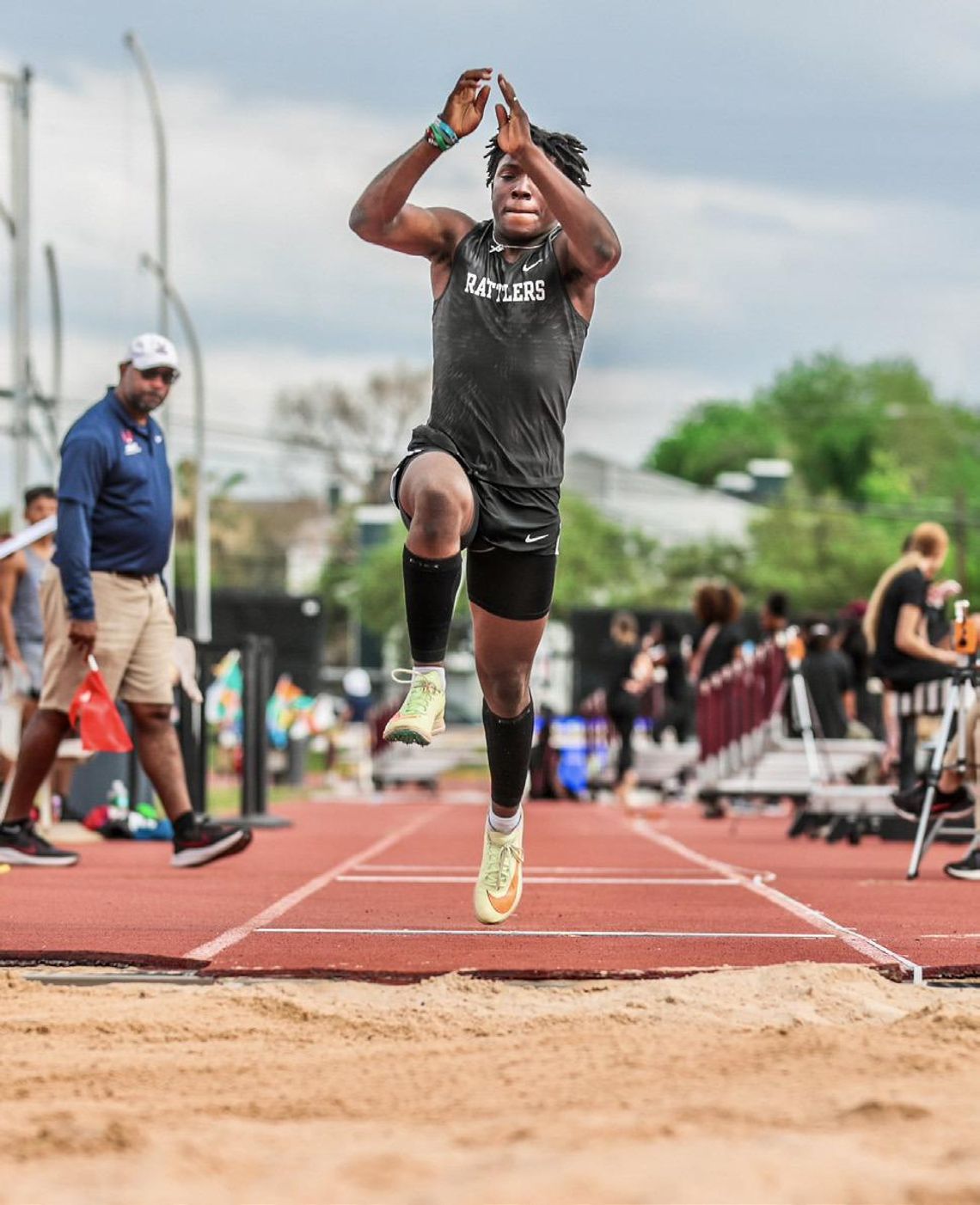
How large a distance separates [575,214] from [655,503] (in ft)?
329

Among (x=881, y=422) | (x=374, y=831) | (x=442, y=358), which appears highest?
(x=881, y=422)

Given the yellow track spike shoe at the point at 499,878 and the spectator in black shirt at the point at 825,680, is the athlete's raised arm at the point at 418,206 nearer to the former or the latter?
the yellow track spike shoe at the point at 499,878

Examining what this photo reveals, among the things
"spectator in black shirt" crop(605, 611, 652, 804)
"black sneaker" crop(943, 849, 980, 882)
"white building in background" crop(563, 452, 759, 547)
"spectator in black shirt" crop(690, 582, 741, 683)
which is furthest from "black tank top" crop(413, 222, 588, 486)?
"white building in background" crop(563, 452, 759, 547)

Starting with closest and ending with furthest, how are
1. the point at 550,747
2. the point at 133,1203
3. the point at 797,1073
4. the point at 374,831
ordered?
1. the point at 133,1203
2. the point at 797,1073
3. the point at 374,831
4. the point at 550,747

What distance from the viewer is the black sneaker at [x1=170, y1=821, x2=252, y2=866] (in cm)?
952

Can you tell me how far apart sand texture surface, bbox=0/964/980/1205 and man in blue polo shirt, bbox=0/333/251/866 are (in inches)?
164

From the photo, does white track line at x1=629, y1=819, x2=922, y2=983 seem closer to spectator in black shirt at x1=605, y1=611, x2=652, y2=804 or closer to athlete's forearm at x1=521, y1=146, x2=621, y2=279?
athlete's forearm at x1=521, y1=146, x2=621, y2=279

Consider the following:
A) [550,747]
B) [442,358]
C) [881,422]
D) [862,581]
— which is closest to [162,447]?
[442,358]

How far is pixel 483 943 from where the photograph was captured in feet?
20.4

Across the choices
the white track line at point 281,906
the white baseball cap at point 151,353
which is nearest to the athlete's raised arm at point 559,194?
the white track line at point 281,906

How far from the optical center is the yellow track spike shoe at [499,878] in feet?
21.5

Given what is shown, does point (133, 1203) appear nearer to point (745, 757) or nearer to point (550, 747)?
point (745, 757)

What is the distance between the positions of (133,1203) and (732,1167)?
850 millimetres

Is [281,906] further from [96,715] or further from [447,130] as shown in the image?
[447,130]
